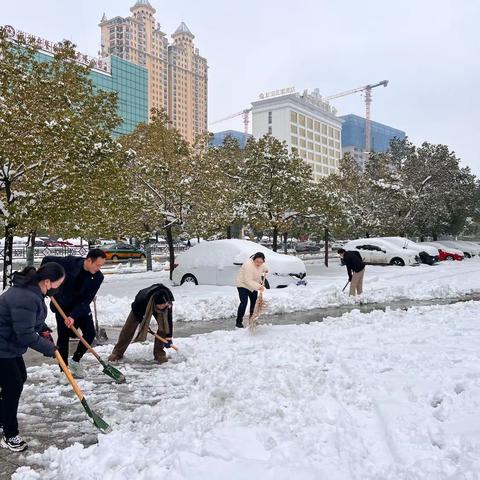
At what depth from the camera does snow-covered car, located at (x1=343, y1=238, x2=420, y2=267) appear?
2500cm

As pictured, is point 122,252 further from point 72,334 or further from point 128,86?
point 128,86

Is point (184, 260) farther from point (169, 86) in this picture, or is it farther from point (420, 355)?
point (169, 86)

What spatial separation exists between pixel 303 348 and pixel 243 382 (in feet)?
6.09

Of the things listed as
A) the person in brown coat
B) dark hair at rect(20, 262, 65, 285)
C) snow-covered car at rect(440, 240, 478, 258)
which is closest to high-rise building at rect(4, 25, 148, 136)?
snow-covered car at rect(440, 240, 478, 258)

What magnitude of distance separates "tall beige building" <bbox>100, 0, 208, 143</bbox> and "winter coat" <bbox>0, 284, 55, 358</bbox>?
432ft

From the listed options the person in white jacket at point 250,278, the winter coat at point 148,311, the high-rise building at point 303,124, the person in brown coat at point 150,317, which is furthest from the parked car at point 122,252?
the high-rise building at point 303,124

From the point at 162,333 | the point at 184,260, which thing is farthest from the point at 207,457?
the point at 184,260

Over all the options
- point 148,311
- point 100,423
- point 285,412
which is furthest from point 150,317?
point 285,412

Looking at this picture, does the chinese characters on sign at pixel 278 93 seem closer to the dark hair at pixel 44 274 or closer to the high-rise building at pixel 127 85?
the high-rise building at pixel 127 85

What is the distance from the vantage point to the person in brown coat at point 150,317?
6676 millimetres

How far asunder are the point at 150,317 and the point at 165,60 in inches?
6194

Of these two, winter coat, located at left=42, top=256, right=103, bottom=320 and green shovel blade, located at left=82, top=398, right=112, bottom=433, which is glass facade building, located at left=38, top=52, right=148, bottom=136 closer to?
winter coat, located at left=42, top=256, right=103, bottom=320

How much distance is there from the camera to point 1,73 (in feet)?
39.8

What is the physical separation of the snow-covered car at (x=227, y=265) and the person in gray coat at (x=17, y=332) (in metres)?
9.96
